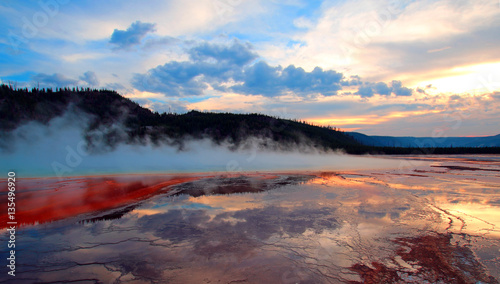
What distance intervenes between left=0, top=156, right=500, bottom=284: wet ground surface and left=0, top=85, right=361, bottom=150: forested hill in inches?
2090

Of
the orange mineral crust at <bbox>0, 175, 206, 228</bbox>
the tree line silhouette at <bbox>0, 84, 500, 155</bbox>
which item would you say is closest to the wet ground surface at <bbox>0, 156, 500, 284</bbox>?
the orange mineral crust at <bbox>0, 175, 206, 228</bbox>

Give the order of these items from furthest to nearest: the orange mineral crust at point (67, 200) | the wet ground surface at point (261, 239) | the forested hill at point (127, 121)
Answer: the forested hill at point (127, 121), the orange mineral crust at point (67, 200), the wet ground surface at point (261, 239)

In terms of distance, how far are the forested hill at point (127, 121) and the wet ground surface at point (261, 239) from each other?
174 feet

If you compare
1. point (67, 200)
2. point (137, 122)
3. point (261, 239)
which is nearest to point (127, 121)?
point (137, 122)

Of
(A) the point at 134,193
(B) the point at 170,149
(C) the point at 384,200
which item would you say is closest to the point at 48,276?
(A) the point at 134,193

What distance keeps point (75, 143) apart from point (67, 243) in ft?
181

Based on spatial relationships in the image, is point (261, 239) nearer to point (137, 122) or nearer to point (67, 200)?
point (67, 200)

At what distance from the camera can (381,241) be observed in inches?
254

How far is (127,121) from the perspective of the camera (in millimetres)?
68688

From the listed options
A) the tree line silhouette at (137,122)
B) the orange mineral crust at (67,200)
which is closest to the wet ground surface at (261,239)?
the orange mineral crust at (67,200)

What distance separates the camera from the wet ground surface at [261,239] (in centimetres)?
495

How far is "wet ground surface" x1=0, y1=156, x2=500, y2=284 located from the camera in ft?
16.2

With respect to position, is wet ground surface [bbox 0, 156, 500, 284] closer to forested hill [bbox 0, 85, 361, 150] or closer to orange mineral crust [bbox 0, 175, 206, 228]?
orange mineral crust [bbox 0, 175, 206, 228]

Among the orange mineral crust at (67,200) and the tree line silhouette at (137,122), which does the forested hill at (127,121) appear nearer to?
the tree line silhouette at (137,122)
